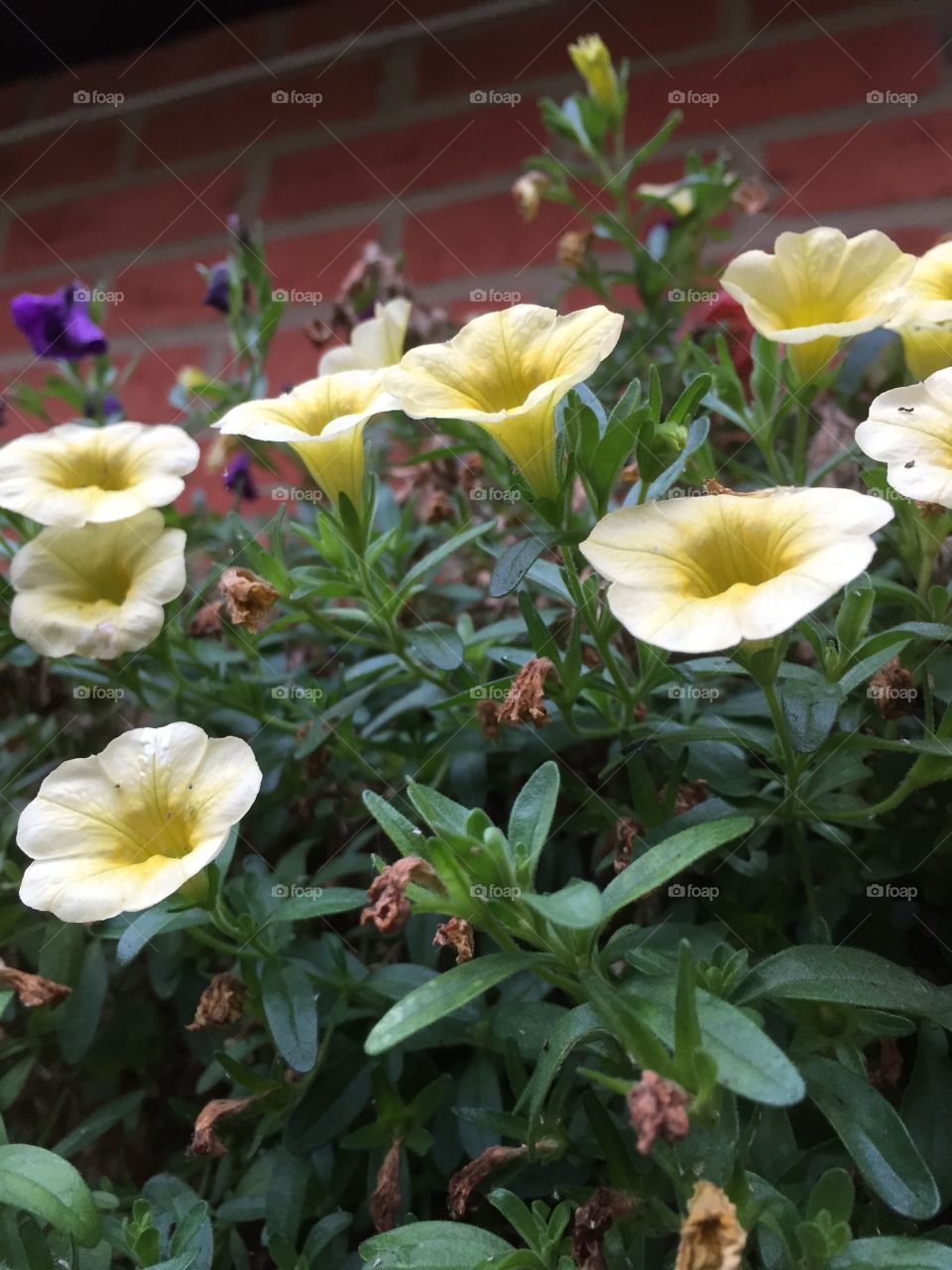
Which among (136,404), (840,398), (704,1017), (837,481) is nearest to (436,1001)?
(704,1017)

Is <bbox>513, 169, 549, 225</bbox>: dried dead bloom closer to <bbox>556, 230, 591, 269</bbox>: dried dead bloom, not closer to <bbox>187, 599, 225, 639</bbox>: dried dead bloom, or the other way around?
<bbox>556, 230, 591, 269</bbox>: dried dead bloom

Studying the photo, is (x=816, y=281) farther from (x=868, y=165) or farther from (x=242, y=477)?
(x=868, y=165)

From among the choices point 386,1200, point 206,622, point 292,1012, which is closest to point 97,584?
point 206,622

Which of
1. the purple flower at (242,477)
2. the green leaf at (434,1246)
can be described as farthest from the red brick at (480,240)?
the green leaf at (434,1246)

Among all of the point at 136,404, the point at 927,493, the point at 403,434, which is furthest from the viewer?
the point at 136,404

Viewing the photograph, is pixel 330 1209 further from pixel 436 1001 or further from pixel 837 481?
pixel 837 481

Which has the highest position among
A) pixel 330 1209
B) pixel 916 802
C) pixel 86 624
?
pixel 86 624

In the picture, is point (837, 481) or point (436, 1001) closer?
point (436, 1001)
